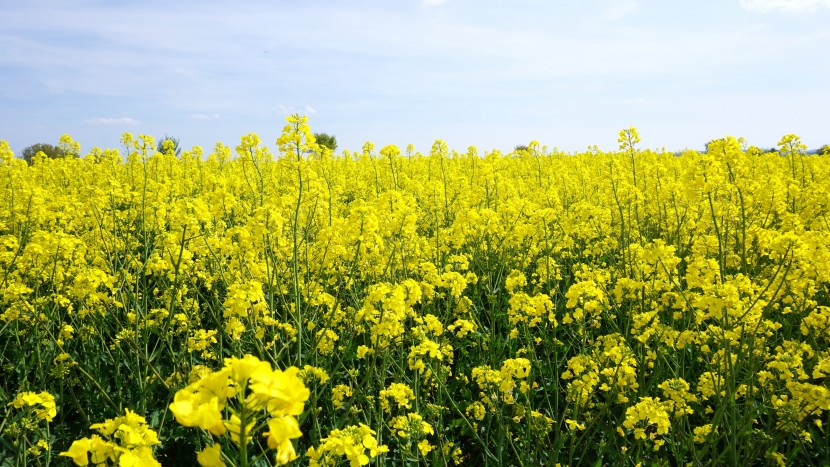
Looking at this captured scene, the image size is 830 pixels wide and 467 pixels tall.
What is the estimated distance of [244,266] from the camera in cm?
329

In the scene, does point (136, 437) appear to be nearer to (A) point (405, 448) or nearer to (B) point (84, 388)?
(A) point (405, 448)

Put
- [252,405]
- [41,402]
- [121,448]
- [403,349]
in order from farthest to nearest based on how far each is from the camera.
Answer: [403,349], [41,402], [121,448], [252,405]

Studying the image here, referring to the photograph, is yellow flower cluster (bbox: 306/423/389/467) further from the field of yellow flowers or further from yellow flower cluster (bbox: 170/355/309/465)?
yellow flower cluster (bbox: 170/355/309/465)

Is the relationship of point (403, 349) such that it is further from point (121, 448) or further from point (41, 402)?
point (121, 448)

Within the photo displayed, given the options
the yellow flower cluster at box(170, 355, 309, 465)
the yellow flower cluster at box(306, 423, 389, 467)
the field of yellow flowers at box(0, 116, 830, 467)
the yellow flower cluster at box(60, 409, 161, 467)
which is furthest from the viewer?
the field of yellow flowers at box(0, 116, 830, 467)

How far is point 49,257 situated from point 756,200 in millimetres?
5848

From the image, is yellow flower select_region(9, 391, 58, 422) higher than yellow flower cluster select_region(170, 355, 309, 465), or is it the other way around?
yellow flower cluster select_region(170, 355, 309, 465)

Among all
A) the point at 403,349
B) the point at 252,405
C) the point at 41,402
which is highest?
the point at 252,405

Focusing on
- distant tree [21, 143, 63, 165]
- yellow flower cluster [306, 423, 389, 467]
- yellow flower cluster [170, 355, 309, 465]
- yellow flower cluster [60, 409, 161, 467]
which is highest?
distant tree [21, 143, 63, 165]

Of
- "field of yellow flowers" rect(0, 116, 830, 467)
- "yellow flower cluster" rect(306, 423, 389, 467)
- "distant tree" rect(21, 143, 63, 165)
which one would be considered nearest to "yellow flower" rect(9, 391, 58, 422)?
"field of yellow flowers" rect(0, 116, 830, 467)

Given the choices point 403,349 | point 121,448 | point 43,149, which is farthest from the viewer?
point 43,149

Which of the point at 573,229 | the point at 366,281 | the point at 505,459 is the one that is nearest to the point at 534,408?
the point at 505,459

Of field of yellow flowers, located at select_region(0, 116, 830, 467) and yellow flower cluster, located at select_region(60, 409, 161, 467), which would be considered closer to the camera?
yellow flower cluster, located at select_region(60, 409, 161, 467)

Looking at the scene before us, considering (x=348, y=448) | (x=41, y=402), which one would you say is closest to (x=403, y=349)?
(x=348, y=448)
